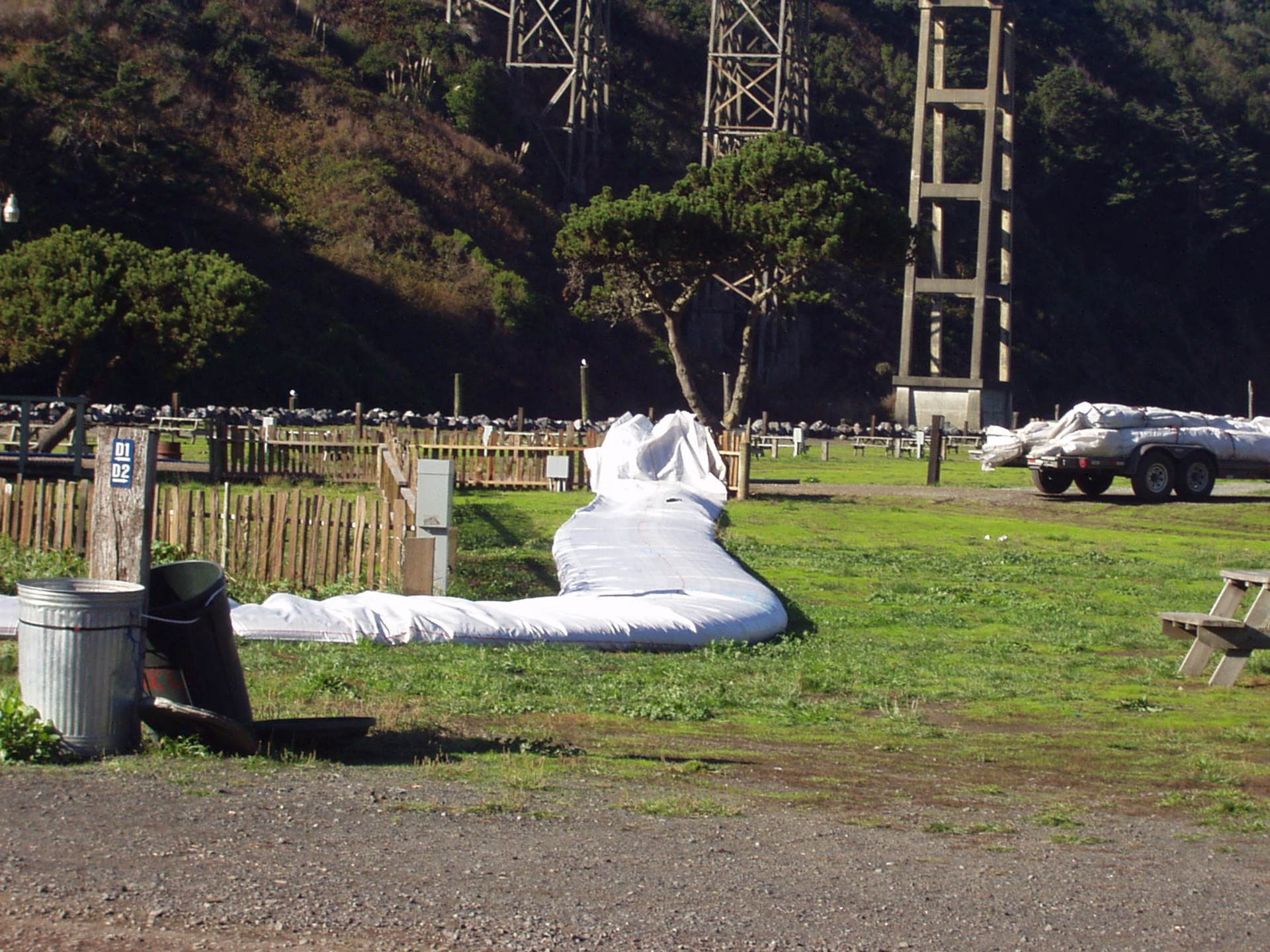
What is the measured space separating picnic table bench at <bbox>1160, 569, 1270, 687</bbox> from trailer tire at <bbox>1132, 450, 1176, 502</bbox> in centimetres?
1786

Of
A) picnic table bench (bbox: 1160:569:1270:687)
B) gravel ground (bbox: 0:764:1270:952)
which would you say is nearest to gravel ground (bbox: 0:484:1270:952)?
gravel ground (bbox: 0:764:1270:952)

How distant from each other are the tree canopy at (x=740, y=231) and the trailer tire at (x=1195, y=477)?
12.3 meters

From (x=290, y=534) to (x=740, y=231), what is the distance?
27.2 m

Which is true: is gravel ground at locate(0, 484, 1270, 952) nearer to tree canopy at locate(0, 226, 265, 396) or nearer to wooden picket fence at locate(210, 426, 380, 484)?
wooden picket fence at locate(210, 426, 380, 484)

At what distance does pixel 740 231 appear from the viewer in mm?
39781

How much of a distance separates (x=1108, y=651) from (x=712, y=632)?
10.9ft

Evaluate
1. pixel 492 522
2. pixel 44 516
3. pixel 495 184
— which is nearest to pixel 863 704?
pixel 44 516

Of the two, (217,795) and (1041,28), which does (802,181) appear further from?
(1041,28)

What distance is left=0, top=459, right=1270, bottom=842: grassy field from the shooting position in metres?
7.16

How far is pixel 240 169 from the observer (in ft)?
205

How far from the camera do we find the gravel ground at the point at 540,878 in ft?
15.0

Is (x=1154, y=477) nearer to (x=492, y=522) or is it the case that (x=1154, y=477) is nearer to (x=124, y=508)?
(x=492, y=522)

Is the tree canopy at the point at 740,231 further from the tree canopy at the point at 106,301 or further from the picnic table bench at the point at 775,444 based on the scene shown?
the tree canopy at the point at 106,301

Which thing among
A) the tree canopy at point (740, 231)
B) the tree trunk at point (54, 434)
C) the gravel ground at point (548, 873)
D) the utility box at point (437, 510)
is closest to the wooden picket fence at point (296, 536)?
the utility box at point (437, 510)
